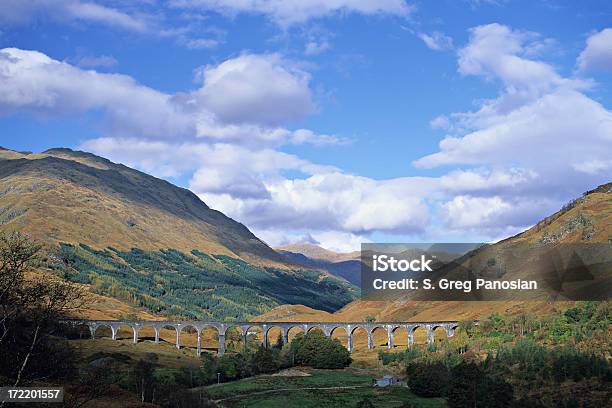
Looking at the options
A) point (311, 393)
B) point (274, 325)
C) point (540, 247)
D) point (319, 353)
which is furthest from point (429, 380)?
point (540, 247)

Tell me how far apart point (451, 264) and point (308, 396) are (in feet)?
400

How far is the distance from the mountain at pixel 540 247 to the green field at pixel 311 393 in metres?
41.7

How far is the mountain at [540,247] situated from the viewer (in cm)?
Answer: 12036

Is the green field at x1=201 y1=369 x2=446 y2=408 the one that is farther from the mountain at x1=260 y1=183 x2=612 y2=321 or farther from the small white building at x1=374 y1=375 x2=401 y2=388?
the mountain at x1=260 y1=183 x2=612 y2=321

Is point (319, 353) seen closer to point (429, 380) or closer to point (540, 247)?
point (429, 380)

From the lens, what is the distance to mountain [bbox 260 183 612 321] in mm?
120356

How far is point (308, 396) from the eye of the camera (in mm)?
74688

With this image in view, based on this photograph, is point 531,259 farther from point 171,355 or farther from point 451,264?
point 171,355

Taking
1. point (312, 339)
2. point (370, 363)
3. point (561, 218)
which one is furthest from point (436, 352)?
point (561, 218)

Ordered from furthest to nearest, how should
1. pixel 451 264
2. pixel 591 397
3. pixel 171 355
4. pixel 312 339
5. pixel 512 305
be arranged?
pixel 451 264
pixel 512 305
pixel 171 355
pixel 312 339
pixel 591 397

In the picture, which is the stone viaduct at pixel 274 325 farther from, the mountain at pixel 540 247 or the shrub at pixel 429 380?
the shrub at pixel 429 380

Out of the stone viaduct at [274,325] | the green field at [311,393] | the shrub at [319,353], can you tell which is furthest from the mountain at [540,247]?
the green field at [311,393]

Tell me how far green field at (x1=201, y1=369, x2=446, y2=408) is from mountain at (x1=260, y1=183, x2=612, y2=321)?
1640 inches

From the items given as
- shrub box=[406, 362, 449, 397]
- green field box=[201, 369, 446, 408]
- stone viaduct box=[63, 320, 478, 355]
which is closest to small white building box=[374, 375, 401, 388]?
green field box=[201, 369, 446, 408]
